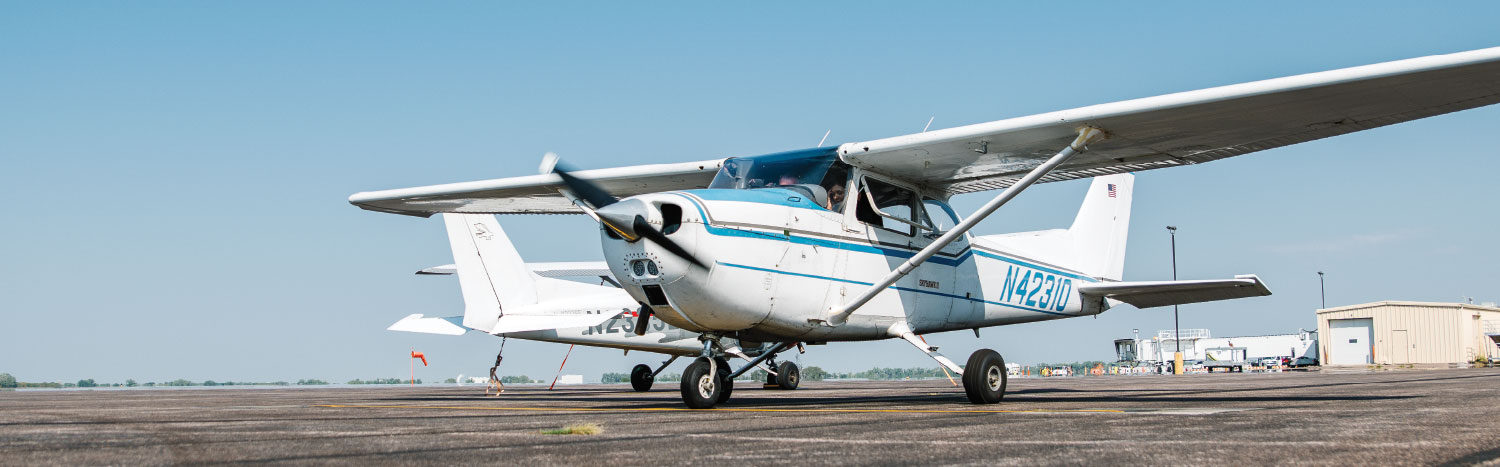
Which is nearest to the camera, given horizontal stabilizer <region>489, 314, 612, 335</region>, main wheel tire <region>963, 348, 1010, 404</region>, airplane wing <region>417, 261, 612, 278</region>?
main wheel tire <region>963, 348, 1010, 404</region>

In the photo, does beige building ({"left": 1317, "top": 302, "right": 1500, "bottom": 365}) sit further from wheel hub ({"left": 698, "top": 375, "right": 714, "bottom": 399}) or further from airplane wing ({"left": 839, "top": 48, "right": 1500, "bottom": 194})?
wheel hub ({"left": 698, "top": 375, "right": 714, "bottom": 399})

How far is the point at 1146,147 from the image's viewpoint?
11016 millimetres

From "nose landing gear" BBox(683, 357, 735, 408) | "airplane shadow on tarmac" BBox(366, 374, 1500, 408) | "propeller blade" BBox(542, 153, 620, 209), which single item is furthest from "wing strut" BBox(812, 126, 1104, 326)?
"propeller blade" BBox(542, 153, 620, 209)

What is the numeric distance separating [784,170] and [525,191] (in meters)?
4.47

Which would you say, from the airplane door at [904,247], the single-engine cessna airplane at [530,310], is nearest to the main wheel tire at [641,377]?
the single-engine cessna airplane at [530,310]

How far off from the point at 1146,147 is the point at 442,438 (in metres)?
7.80

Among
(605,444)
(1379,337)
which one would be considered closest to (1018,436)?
(605,444)

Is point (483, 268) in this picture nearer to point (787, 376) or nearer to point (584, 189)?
point (787, 376)

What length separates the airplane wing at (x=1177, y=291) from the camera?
12.9m

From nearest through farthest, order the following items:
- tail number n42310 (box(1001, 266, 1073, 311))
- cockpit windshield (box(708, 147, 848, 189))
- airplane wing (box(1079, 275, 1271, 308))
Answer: cockpit windshield (box(708, 147, 848, 189)) < airplane wing (box(1079, 275, 1271, 308)) < tail number n42310 (box(1001, 266, 1073, 311))

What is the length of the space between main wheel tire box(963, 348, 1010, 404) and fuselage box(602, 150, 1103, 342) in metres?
1.02

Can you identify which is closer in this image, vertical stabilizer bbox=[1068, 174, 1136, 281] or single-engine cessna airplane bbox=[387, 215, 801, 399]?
vertical stabilizer bbox=[1068, 174, 1136, 281]

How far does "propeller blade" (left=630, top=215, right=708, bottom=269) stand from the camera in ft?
28.6

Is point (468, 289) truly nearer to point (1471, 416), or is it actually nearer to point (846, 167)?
point (846, 167)
